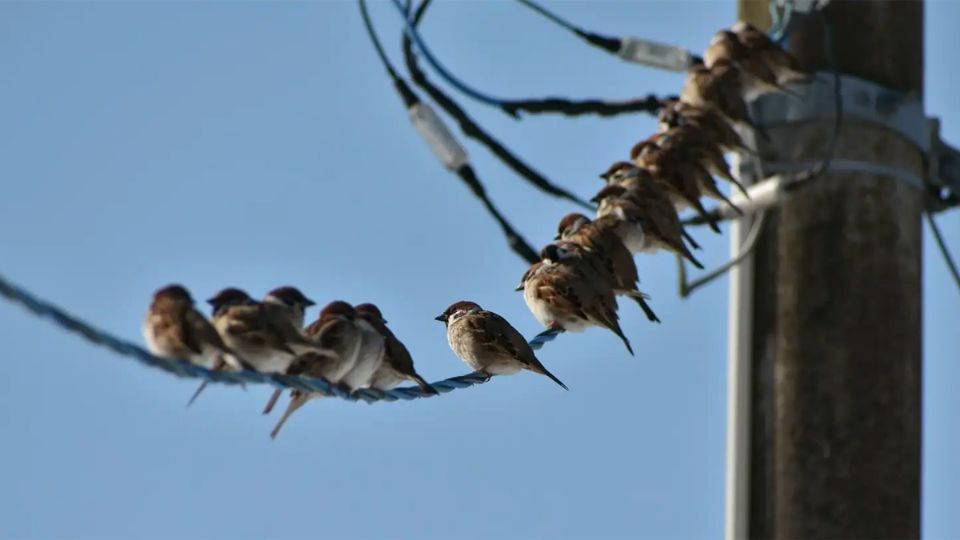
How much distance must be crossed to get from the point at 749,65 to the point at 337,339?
11.8 feet

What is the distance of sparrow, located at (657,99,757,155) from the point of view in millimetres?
10422

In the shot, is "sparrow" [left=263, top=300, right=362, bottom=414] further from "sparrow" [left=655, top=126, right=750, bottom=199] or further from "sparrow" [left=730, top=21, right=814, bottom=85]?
"sparrow" [left=730, top=21, right=814, bottom=85]

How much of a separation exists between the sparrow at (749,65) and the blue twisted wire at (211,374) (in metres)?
2.75

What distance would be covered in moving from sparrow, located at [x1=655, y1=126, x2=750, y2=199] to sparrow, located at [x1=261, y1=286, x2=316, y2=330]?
119 inches

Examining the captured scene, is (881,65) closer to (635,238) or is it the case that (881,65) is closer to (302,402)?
(635,238)

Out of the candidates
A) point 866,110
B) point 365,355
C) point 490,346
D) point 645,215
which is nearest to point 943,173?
point 866,110

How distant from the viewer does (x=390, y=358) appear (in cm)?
770

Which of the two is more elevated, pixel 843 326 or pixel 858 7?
pixel 858 7

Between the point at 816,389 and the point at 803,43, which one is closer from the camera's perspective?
the point at 816,389

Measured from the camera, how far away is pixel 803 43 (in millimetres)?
10891

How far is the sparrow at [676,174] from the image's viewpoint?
32.9 ft

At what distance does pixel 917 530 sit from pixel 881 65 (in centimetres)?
214

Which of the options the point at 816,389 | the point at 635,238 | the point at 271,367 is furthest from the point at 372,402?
the point at 816,389

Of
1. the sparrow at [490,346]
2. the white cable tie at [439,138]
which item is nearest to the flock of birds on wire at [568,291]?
the sparrow at [490,346]
